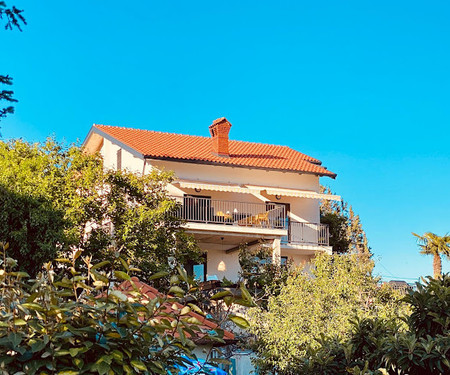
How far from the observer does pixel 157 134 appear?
39.8 meters

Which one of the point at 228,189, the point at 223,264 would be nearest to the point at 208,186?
the point at 228,189

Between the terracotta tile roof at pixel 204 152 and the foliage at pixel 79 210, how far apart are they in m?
5.38

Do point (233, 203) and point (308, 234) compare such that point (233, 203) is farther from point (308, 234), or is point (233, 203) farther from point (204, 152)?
point (308, 234)

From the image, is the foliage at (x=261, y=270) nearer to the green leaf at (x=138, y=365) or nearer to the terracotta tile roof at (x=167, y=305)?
the terracotta tile roof at (x=167, y=305)

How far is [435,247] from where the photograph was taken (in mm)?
36531

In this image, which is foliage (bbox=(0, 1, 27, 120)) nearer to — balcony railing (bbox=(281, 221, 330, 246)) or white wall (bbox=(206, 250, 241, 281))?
white wall (bbox=(206, 250, 241, 281))

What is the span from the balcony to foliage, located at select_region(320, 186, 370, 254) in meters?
2.40

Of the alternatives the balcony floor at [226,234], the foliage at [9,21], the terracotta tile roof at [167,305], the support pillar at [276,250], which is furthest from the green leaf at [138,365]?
the support pillar at [276,250]

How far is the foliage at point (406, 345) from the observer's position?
7.56 metres

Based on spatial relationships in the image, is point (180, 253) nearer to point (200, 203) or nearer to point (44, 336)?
point (200, 203)

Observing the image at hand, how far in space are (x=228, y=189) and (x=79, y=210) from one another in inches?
355

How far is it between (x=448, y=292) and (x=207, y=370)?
3.92 m

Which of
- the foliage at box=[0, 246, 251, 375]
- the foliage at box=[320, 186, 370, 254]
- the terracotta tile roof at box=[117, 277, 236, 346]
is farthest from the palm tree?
the foliage at box=[0, 246, 251, 375]

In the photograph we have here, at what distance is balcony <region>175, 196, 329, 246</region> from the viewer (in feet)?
111
